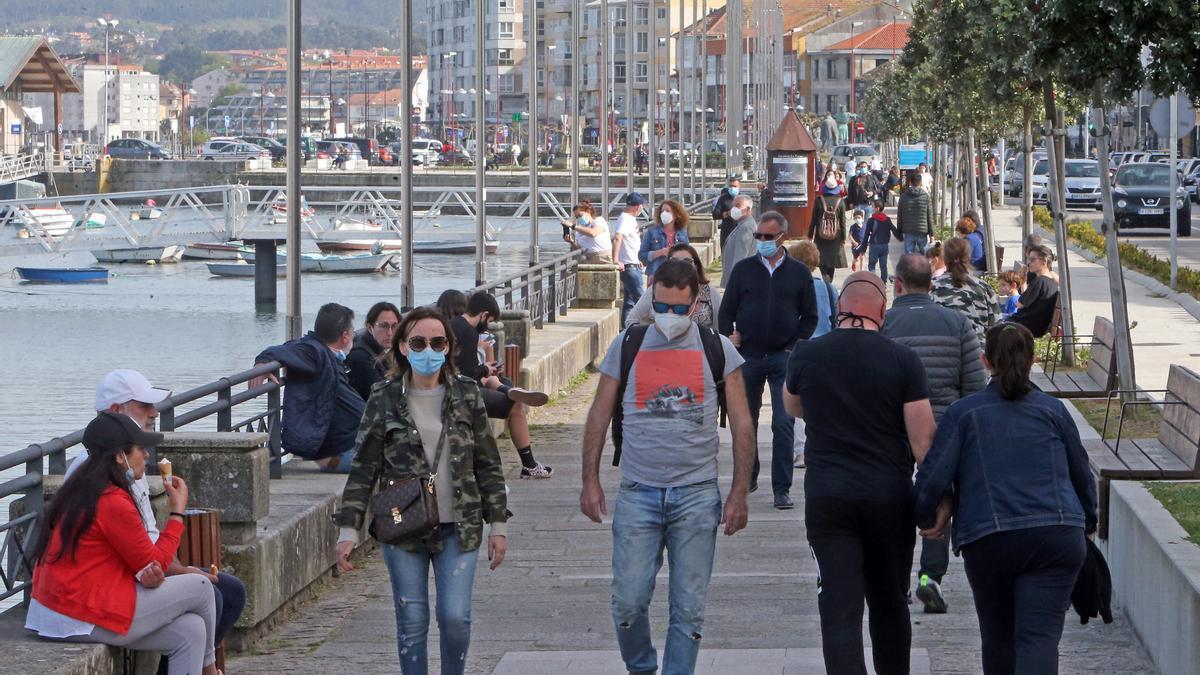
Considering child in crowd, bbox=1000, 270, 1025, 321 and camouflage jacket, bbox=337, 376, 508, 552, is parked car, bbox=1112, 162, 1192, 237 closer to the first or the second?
child in crowd, bbox=1000, 270, 1025, 321

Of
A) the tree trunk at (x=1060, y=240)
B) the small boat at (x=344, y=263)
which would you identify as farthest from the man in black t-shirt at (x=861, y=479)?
the small boat at (x=344, y=263)

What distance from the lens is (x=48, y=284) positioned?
64.5 metres

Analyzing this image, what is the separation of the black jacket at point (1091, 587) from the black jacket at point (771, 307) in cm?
515

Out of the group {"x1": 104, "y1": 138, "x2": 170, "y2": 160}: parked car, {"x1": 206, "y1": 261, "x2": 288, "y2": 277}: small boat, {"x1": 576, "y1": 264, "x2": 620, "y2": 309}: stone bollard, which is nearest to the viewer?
{"x1": 576, "y1": 264, "x2": 620, "y2": 309}: stone bollard

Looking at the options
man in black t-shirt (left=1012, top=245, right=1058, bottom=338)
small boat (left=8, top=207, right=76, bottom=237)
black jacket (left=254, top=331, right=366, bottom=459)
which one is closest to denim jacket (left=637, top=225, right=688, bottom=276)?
man in black t-shirt (left=1012, top=245, right=1058, bottom=338)

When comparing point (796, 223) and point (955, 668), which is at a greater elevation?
point (796, 223)

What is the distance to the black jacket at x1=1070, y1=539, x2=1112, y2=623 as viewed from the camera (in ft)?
21.6

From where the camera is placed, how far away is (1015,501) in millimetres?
6312

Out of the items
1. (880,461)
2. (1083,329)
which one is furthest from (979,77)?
(880,461)

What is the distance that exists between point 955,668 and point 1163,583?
2.94 ft

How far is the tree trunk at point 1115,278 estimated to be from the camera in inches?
517

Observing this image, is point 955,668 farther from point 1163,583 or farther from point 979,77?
point 979,77

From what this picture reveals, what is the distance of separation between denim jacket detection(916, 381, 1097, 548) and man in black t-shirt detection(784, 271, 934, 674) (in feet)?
0.79

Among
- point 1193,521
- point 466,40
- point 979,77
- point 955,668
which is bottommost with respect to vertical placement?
point 955,668
